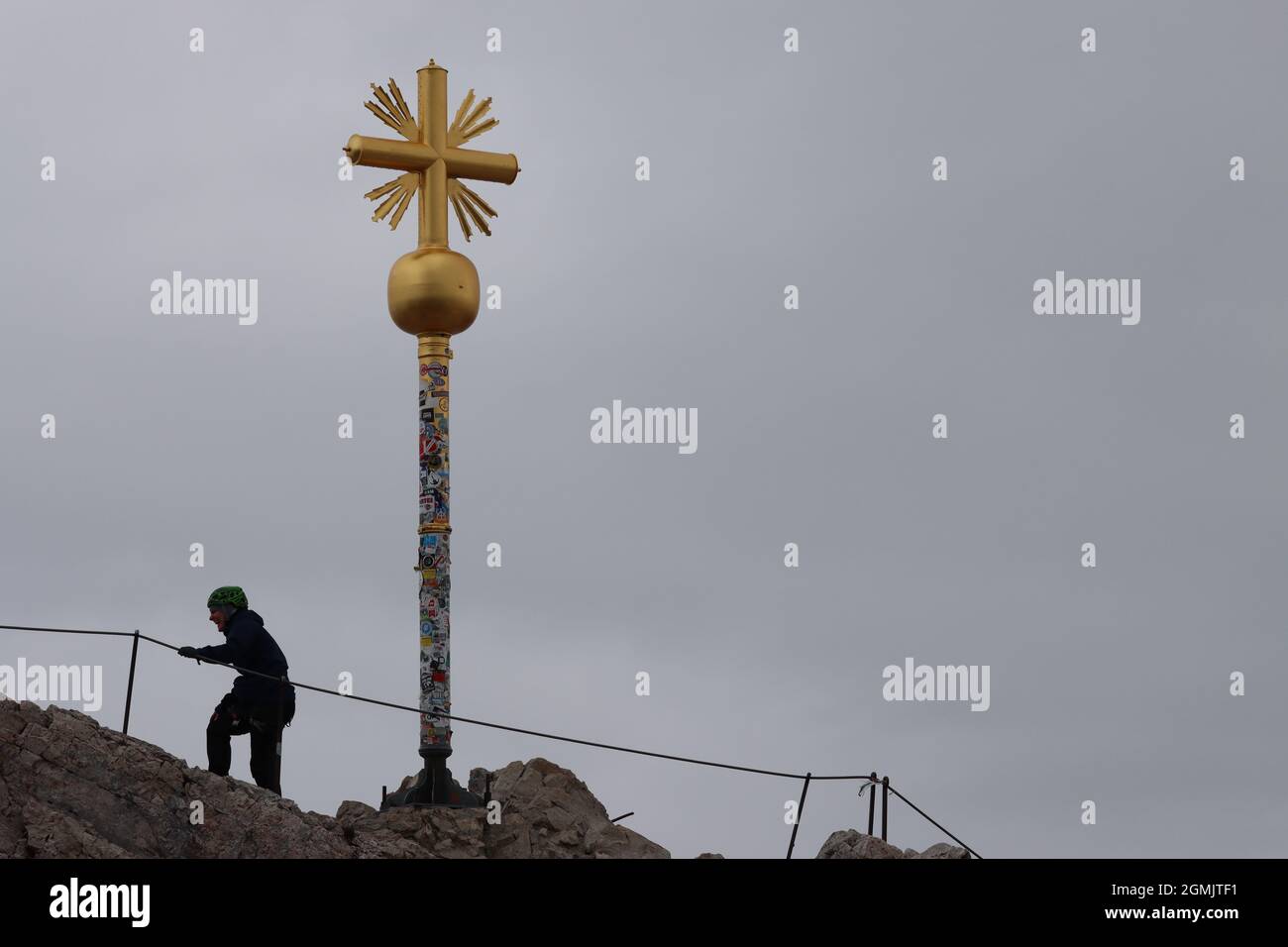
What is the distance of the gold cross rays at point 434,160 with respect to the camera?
23422 mm

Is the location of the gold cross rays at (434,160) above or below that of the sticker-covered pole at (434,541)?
above

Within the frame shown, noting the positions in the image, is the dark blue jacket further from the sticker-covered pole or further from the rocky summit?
the sticker-covered pole

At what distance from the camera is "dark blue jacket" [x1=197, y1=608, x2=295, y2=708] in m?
20.6

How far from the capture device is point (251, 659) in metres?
20.7

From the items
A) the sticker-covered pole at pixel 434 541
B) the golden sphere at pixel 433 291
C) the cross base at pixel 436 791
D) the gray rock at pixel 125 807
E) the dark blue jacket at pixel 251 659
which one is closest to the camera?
the gray rock at pixel 125 807

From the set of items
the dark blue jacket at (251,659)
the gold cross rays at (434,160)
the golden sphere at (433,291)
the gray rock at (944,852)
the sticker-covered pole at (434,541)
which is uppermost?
the gold cross rays at (434,160)

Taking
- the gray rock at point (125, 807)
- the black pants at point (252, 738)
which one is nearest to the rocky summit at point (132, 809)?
Result: the gray rock at point (125, 807)

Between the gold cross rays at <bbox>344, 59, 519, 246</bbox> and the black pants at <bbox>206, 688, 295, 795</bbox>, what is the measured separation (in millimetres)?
5745

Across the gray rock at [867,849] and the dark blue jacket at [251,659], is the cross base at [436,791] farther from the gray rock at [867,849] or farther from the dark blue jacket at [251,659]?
the gray rock at [867,849]

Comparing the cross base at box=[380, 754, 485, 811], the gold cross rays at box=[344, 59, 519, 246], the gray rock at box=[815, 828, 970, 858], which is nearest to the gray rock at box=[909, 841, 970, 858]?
the gray rock at box=[815, 828, 970, 858]

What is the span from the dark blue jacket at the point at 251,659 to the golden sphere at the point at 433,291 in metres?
4.14

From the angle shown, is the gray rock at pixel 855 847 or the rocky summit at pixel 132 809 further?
the gray rock at pixel 855 847
